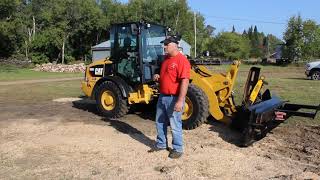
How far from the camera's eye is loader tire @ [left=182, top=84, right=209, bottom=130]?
9.91 metres

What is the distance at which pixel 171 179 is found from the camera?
6582mm

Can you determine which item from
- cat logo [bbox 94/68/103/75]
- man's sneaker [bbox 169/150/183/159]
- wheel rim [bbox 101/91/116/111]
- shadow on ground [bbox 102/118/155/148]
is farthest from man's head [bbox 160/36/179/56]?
cat logo [bbox 94/68/103/75]

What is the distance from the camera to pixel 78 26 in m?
62.4

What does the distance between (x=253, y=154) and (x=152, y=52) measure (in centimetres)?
463

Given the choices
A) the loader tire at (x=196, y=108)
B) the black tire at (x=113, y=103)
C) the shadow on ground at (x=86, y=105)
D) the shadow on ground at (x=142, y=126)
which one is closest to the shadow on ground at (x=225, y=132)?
the shadow on ground at (x=142, y=126)

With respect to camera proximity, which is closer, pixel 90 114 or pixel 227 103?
pixel 227 103

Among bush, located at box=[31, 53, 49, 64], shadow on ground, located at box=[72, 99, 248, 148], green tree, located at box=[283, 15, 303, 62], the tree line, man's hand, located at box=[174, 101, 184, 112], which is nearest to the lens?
man's hand, located at box=[174, 101, 184, 112]

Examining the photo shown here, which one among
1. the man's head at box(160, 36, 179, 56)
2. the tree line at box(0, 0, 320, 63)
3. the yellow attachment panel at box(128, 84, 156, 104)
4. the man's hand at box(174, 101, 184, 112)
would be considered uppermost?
the tree line at box(0, 0, 320, 63)

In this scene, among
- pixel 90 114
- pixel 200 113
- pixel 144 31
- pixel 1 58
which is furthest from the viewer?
pixel 1 58

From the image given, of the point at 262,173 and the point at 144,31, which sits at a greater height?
the point at 144,31

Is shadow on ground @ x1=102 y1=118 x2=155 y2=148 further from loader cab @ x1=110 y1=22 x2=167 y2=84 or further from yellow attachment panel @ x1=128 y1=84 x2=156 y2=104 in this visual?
loader cab @ x1=110 y1=22 x2=167 y2=84

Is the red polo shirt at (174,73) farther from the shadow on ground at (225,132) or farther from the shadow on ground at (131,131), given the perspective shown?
the shadow on ground at (225,132)

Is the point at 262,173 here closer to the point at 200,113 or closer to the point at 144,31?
the point at 200,113

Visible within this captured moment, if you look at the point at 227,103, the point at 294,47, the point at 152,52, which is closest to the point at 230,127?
the point at 227,103
